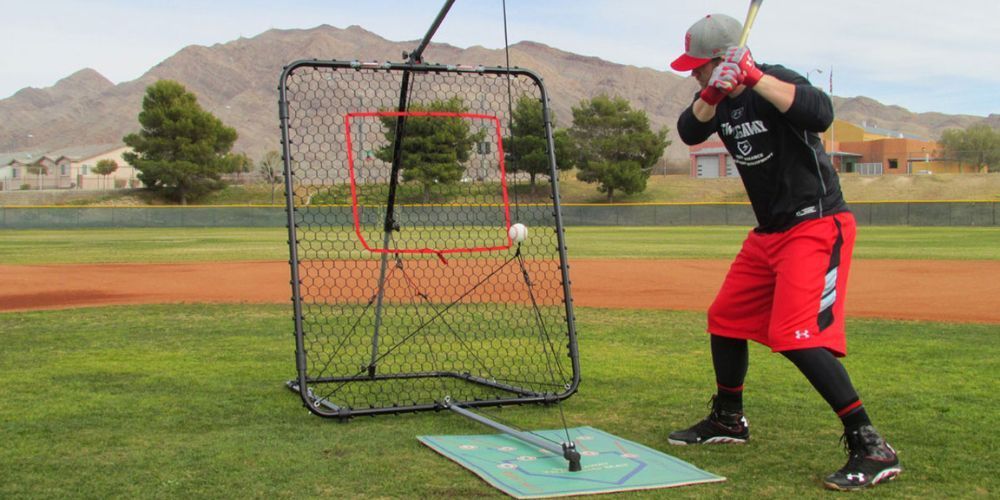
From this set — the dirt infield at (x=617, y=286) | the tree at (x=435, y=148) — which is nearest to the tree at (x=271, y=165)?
the dirt infield at (x=617, y=286)

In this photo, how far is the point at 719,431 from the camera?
5133mm

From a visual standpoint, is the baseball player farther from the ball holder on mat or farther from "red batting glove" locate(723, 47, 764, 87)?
the ball holder on mat

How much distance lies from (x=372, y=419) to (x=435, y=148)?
409 centimetres

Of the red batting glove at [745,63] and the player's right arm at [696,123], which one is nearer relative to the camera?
the red batting glove at [745,63]

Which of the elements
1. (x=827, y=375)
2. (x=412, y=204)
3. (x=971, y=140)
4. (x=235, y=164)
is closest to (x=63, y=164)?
(x=235, y=164)

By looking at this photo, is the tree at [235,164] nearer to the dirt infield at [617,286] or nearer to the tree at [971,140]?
the dirt infield at [617,286]

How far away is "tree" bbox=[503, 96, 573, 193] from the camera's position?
7.04 m

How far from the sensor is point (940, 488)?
13.9 feet

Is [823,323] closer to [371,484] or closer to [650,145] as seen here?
[371,484]

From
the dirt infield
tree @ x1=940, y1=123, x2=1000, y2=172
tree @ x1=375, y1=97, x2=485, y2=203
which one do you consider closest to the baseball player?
tree @ x1=375, y1=97, x2=485, y2=203

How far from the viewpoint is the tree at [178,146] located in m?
64.6

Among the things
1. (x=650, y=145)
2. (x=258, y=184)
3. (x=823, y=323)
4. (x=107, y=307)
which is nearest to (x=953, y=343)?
(x=823, y=323)

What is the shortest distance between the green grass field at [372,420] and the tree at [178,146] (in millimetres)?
58013

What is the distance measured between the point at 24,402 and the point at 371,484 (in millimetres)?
3044
